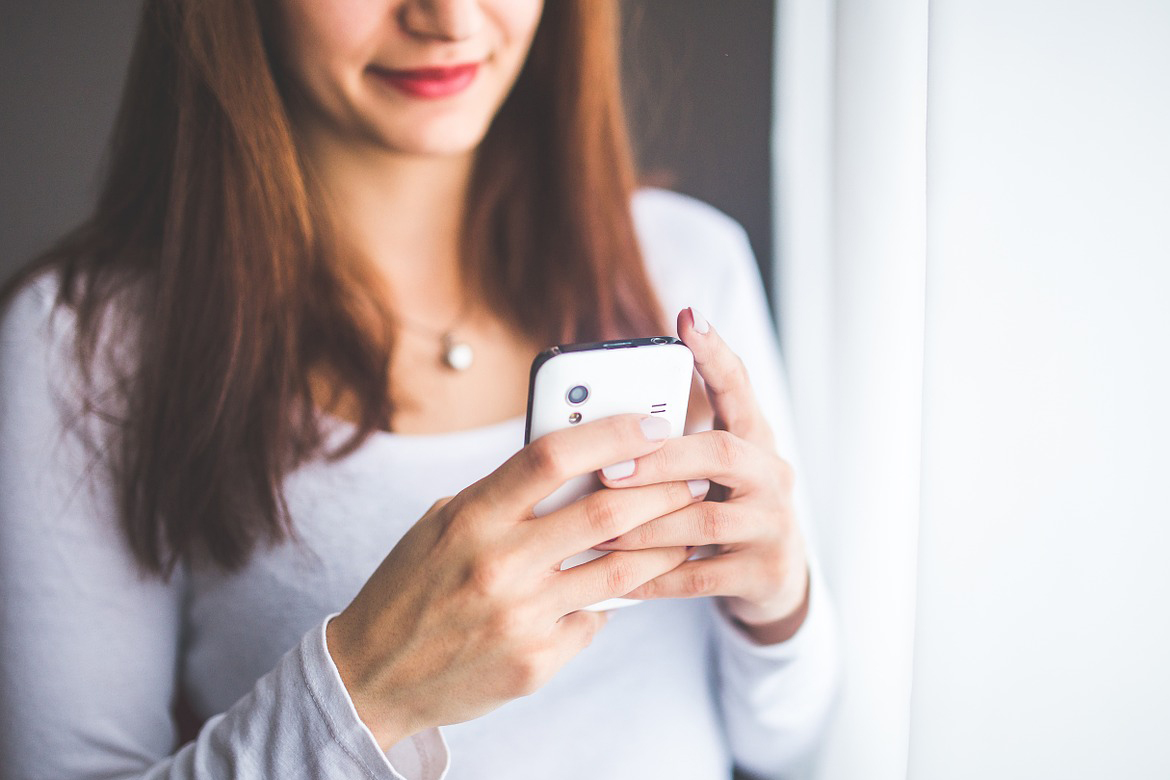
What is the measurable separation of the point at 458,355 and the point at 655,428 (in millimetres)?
337

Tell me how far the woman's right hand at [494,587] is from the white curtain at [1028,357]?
21cm

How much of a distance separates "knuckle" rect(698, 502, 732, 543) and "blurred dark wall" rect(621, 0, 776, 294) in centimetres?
66

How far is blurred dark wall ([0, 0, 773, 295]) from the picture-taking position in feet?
2.70

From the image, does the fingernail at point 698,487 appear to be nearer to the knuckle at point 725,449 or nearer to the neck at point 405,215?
the knuckle at point 725,449

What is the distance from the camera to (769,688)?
28.6 inches

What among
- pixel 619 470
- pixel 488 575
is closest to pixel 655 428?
pixel 619 470

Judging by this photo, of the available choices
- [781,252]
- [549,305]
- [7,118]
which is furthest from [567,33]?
[7,118]

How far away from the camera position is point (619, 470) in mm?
493

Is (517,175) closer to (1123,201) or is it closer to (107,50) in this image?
(107,50)

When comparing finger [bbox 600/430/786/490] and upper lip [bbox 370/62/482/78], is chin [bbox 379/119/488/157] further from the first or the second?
finger [bbox 600/430/786/490]

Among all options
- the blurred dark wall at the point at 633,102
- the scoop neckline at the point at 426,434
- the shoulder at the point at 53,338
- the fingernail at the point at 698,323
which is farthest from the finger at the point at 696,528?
the blurred dark wall at the point at 633,102

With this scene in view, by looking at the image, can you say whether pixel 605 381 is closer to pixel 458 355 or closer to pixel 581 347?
pixel 581 347

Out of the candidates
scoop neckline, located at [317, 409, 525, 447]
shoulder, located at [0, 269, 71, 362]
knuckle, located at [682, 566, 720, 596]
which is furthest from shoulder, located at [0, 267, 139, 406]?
knuckle, located at [682, 566, 720, 596]

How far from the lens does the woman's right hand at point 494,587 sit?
47 centimetres
